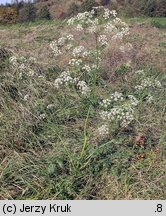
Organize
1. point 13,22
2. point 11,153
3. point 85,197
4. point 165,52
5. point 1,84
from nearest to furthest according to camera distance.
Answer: point 85,197 → point 11,153 → point 1,84 → point 165,52 → point 13,22

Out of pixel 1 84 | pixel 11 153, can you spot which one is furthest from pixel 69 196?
pixel 1 84

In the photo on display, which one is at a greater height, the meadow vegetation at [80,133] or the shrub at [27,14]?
the meadow vegetation at [80,133]

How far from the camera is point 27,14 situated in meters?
20.4

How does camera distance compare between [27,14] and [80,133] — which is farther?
[27,14]

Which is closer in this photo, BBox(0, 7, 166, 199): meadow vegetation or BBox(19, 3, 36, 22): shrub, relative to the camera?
BBox(0, 7, 166, 199): meadow vegetation

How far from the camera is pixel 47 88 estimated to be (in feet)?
19.6

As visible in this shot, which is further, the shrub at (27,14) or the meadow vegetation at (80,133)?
the shrub at (27,14)

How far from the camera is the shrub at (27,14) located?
20.2 metres

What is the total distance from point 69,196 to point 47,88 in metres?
2.26

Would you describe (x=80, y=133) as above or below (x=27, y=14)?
above

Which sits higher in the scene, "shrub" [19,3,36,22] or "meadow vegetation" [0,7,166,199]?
"meadow vegetation" [0,7,166,199]

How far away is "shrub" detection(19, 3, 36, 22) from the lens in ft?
66.3
